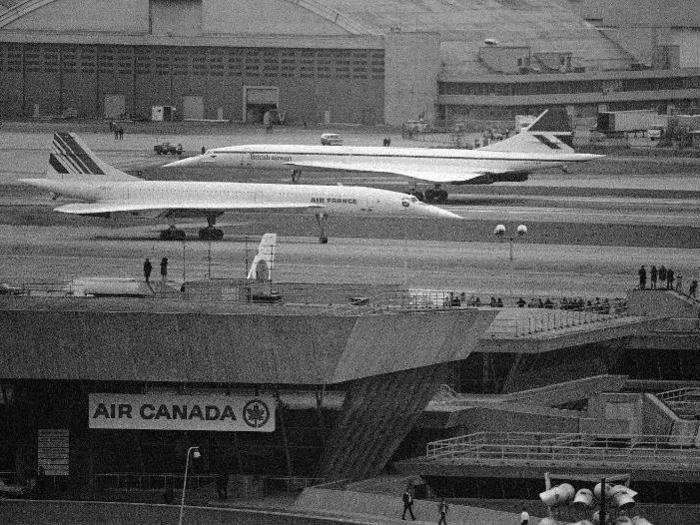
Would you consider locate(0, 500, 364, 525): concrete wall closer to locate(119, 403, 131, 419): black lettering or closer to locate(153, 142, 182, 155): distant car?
locate(119, 403, 131, 419): black lettering

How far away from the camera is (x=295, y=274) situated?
89.8 metres

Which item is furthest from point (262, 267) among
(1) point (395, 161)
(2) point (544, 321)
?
(1) point (395, 161)

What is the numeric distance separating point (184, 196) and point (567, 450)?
175 ft

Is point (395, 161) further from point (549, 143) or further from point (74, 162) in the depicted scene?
point (74, 162)

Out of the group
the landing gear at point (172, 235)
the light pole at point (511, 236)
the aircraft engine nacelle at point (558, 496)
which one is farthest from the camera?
the landing gear at point (172, 235)

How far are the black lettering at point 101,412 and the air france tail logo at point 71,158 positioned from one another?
57061mm

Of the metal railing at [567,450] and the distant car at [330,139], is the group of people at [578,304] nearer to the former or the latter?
the metal railing at [567,450]

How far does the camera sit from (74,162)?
367 feet

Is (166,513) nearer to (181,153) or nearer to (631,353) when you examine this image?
(631,353)

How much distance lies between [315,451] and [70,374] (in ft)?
20.7

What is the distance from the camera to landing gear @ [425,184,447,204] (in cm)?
13788

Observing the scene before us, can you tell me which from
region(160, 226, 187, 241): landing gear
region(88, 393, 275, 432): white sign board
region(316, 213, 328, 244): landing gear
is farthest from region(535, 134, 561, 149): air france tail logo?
region(88, 393, 275, 432): white sign board

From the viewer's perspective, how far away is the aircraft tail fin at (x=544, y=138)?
153125mm

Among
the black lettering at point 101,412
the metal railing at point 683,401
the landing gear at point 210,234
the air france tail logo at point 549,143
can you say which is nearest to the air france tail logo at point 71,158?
the landing gear at point 210,234
